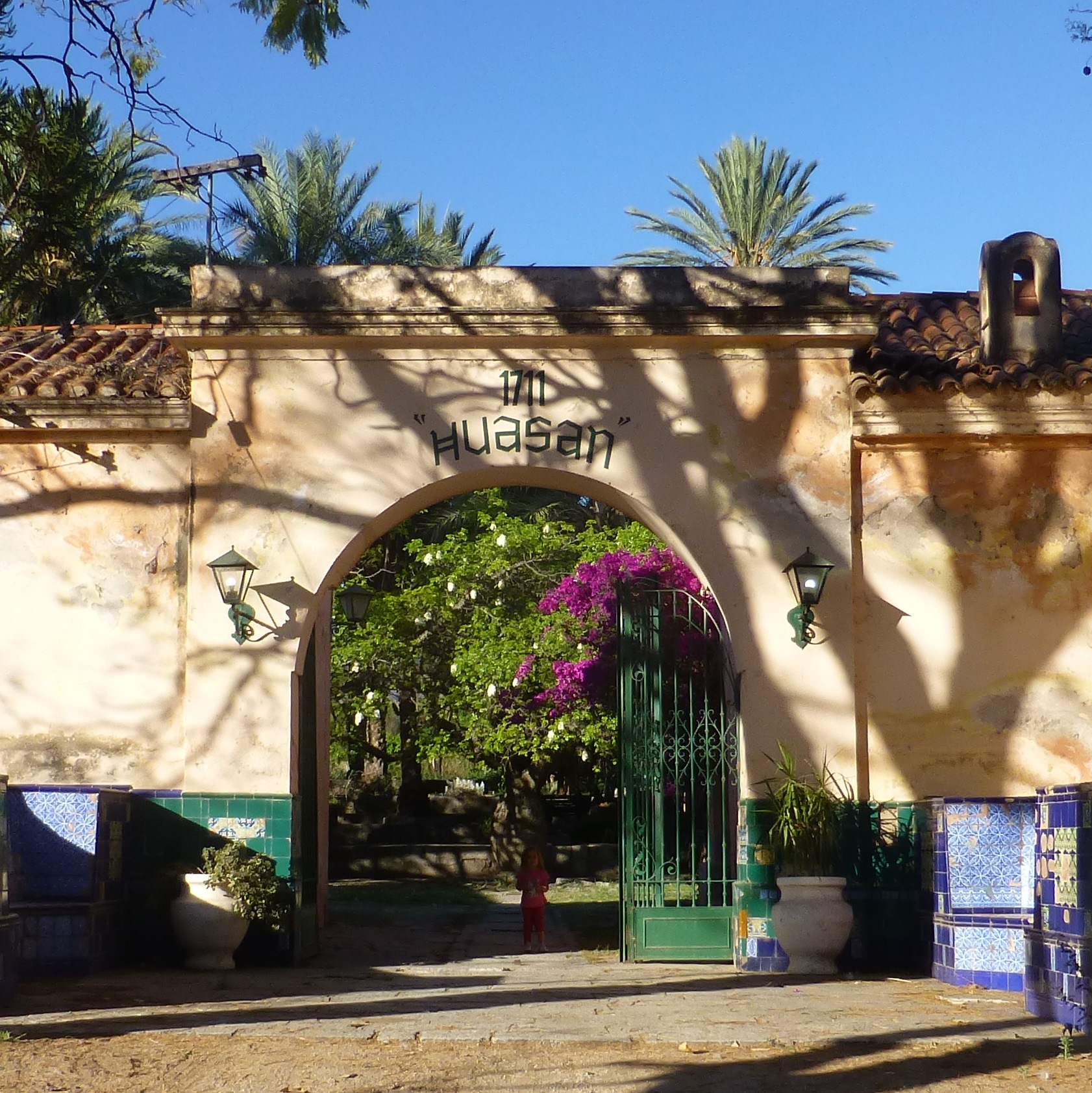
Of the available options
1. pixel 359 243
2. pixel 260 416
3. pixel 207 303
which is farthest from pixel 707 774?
pixel 359 243

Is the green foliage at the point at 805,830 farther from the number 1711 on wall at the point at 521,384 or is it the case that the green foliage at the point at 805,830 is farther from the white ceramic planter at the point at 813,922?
the number 1711 on wall at the point at 521,384

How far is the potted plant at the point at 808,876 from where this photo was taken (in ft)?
29.3

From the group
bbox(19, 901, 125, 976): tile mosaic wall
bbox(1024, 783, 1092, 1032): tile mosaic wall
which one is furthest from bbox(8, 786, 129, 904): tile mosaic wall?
bbox(1024, 783, 1092, 1032): tile mosaic wall

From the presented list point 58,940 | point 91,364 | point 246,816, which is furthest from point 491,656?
point 58,940

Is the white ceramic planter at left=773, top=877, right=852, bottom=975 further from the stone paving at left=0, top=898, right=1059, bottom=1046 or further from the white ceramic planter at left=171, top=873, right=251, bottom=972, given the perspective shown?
the white ceramic planter at left=171, top=873, right=251, bottom=972

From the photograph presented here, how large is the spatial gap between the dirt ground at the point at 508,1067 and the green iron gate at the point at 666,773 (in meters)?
3.56

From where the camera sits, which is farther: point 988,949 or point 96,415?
point 96,415

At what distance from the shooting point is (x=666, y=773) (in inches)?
400

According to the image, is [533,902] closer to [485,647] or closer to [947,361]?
[947,361]

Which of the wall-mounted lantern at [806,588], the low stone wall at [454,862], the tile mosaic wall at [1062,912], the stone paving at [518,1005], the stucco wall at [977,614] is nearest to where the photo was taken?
the tile mosaic wall at [1062,912]

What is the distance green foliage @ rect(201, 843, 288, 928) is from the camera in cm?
902

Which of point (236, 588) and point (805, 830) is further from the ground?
point (236, 588)

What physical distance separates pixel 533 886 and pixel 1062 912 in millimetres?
5367

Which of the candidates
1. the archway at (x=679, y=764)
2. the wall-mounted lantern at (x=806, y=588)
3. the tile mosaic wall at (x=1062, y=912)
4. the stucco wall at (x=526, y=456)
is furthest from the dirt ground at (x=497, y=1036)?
the wall-mounted lantern at (x=806, y=588)
